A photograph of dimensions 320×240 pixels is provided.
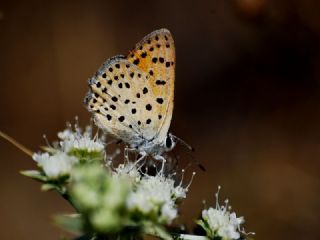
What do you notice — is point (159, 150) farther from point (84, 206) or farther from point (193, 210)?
point (193, 210)

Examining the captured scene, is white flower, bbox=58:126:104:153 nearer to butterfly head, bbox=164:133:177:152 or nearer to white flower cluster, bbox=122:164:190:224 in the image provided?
white flower cluster, bbox=122:164:190:224

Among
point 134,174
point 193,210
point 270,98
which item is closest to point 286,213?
point 193,210

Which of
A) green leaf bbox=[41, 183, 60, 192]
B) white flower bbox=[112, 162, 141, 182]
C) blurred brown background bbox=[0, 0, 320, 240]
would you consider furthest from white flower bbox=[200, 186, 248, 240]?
blurred brown background bbox=[0, 0, 320, 240]

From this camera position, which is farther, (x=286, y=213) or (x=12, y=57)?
(x=12, y=57)

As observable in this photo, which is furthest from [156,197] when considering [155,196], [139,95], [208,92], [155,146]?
[208,92]

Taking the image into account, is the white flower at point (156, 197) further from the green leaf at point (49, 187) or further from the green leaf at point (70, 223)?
the green leaf at point (49, 187)
